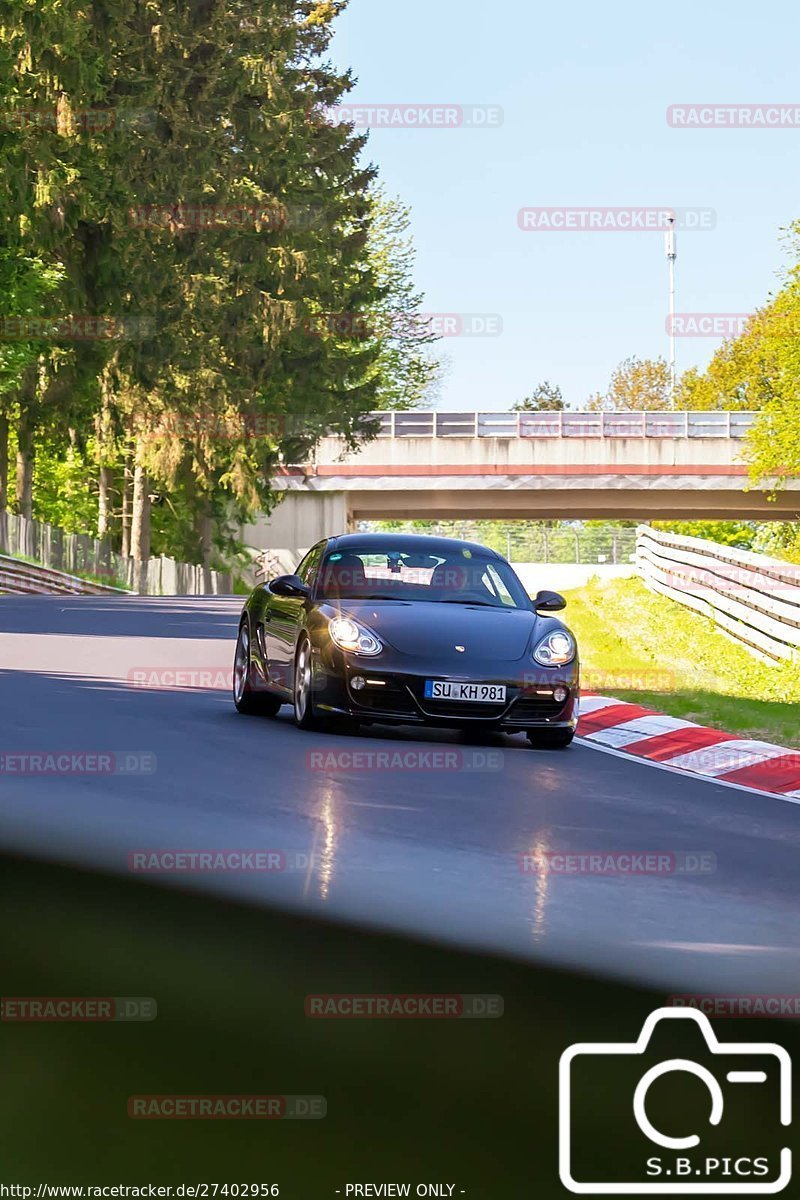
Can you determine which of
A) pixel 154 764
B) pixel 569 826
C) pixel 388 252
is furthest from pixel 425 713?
pixel 388 252

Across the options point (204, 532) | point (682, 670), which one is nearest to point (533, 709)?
point (682, 670)

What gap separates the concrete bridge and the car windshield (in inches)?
2280

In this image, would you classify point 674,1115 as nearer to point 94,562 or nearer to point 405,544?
point 405,544

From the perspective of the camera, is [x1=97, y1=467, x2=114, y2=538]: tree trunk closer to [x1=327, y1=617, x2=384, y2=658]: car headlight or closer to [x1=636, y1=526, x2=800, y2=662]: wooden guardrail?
[x1=636, y1=526, x2=800, y2=662]: wooden guardrail

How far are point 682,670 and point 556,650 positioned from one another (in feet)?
38.1

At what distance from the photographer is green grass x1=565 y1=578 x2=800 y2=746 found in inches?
666

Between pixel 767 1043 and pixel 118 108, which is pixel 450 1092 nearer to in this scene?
pixel 767 1043

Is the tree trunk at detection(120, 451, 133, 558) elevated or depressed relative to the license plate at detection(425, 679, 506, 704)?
depressed

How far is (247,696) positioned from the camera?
15.4 metres

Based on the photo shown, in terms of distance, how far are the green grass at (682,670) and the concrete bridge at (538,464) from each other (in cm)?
2823

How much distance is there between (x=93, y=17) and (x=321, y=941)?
42.5 metres

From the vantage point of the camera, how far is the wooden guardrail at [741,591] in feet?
87.5

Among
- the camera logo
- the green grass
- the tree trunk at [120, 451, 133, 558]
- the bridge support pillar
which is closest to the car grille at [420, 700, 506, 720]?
the green grass

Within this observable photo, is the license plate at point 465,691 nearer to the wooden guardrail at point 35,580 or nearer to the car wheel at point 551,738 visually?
the car wheel at point 551,738
